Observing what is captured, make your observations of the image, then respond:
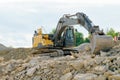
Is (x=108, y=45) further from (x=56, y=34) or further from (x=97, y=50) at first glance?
(x=56, y=34)

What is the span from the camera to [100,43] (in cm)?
1720

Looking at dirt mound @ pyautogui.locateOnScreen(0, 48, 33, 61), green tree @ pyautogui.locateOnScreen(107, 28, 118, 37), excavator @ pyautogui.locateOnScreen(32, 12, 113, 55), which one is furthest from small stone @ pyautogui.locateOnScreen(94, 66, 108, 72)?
green tree @ pyautogui.locateOnScreen(107, 28, 118, 37)

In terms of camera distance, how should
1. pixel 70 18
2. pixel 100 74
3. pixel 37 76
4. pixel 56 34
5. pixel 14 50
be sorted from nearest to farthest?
pixel 100 74 → pixel 37 76 → pixel 70 18 → pixel 56 34 → pixel 14 50

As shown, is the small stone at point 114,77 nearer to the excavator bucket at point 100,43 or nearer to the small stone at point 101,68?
the small stone at point 101,68

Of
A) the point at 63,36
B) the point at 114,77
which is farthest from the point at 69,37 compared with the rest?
the point at 114,77

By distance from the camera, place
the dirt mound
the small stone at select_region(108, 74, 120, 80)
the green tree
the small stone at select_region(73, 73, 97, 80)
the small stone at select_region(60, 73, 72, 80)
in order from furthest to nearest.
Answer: the green tree < the dirt mound < the small stone at select_region(60, 73, 72, 80) < the small stone at select_region(73, 73, 97, 80) < the small stone at select_region(108, 74, 120, 80)

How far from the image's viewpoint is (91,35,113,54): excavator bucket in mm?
17188

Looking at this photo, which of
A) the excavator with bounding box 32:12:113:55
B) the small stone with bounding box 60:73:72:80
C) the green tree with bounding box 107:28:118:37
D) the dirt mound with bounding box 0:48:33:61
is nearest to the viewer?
the small stone with bounding box 60:73:72:80

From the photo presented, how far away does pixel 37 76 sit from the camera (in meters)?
13.3

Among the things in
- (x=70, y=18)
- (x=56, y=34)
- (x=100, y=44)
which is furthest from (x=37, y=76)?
(x=56, y=34)

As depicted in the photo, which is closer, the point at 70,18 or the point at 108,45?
the point at 108,45

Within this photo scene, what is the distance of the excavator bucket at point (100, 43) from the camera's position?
56.4ft

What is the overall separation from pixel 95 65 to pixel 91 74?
640mm

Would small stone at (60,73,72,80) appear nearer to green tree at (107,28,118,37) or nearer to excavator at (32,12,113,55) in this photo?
excavator at (32,12,113,55)
